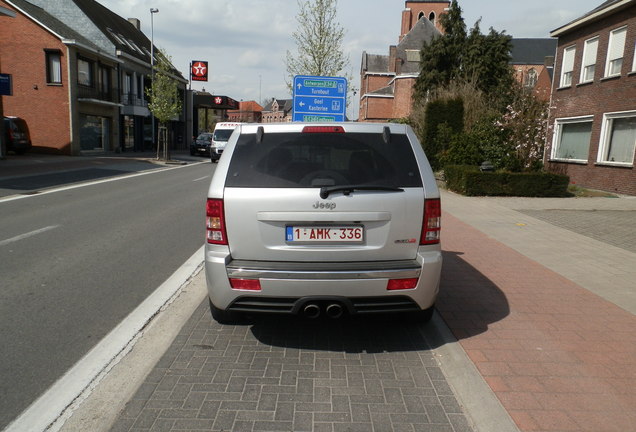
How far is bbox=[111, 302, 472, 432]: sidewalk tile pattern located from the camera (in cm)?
279

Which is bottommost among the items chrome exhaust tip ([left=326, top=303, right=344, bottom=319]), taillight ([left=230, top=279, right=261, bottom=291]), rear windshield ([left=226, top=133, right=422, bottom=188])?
chrome exhaust tip ([left=326, top=303, right=344, bottom=319])

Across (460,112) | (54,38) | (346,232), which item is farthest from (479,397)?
(54,38)

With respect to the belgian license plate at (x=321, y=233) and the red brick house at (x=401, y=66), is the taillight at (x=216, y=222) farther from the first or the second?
the red brick house at (x=401, y=66)

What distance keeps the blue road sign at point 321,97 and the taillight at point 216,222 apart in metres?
11.8

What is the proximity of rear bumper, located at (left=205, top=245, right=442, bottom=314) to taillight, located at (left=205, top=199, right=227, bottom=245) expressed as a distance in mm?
71

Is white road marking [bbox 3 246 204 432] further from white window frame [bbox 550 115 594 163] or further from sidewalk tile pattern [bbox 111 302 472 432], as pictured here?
white window frame [bbox 550 115 594 163]

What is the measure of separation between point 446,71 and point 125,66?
2682 cm

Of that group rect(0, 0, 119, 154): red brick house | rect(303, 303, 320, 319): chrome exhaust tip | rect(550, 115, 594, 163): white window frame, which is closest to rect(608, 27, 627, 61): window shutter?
rect(550, 115, 594, 163): white window frame

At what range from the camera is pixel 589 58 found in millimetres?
18656

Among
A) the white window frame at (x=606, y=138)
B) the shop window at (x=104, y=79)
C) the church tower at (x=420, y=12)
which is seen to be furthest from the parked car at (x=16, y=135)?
the church tower at (x=420, y=12)

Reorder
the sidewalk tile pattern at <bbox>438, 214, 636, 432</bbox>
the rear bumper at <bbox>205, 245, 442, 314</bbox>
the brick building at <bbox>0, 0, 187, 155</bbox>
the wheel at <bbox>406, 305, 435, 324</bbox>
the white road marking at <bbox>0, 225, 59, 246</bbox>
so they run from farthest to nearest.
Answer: the brick building at <bbox>0, 0, 187, 155</bbox>
the white road marking at <bbox>0, 225, 59, 246</bbox>
the wheel at <bbox>406, 305, 435, 324</bbox>
the rear bumper at <bbox>205, 245, 442, 314</bbox>
the sidewalk tile pattern at <bbox>438, 214, 636, 432</bbox>

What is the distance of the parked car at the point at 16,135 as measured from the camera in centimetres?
2388

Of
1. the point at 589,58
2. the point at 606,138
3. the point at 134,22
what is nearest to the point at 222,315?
the point at 606,138

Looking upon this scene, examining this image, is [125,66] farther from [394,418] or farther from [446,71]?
[394,418]
